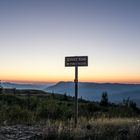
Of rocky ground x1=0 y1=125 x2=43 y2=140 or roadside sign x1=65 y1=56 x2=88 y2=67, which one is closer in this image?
rocky ground x1=0 y1=125 x2=43 y2=140

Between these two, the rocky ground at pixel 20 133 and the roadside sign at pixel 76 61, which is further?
the roadside sign at pixel 76 61

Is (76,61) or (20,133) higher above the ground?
(76,61)

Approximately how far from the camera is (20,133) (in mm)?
12172

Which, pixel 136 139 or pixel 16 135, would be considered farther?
pixel 16 135

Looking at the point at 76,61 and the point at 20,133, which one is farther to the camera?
the point at 76,61

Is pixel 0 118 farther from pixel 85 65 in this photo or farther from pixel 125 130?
pixel 125 130

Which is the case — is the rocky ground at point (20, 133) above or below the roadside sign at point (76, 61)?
below

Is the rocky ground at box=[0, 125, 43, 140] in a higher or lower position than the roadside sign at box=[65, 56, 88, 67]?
lower

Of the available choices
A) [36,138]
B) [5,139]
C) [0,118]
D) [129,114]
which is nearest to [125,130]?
[36,138]

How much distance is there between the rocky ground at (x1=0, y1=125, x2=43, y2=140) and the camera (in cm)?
1140

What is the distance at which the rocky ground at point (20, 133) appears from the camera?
11.4 metres

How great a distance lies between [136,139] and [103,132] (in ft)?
4.61

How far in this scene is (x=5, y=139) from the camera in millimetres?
11102

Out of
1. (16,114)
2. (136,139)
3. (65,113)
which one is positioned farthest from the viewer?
(65,113)
